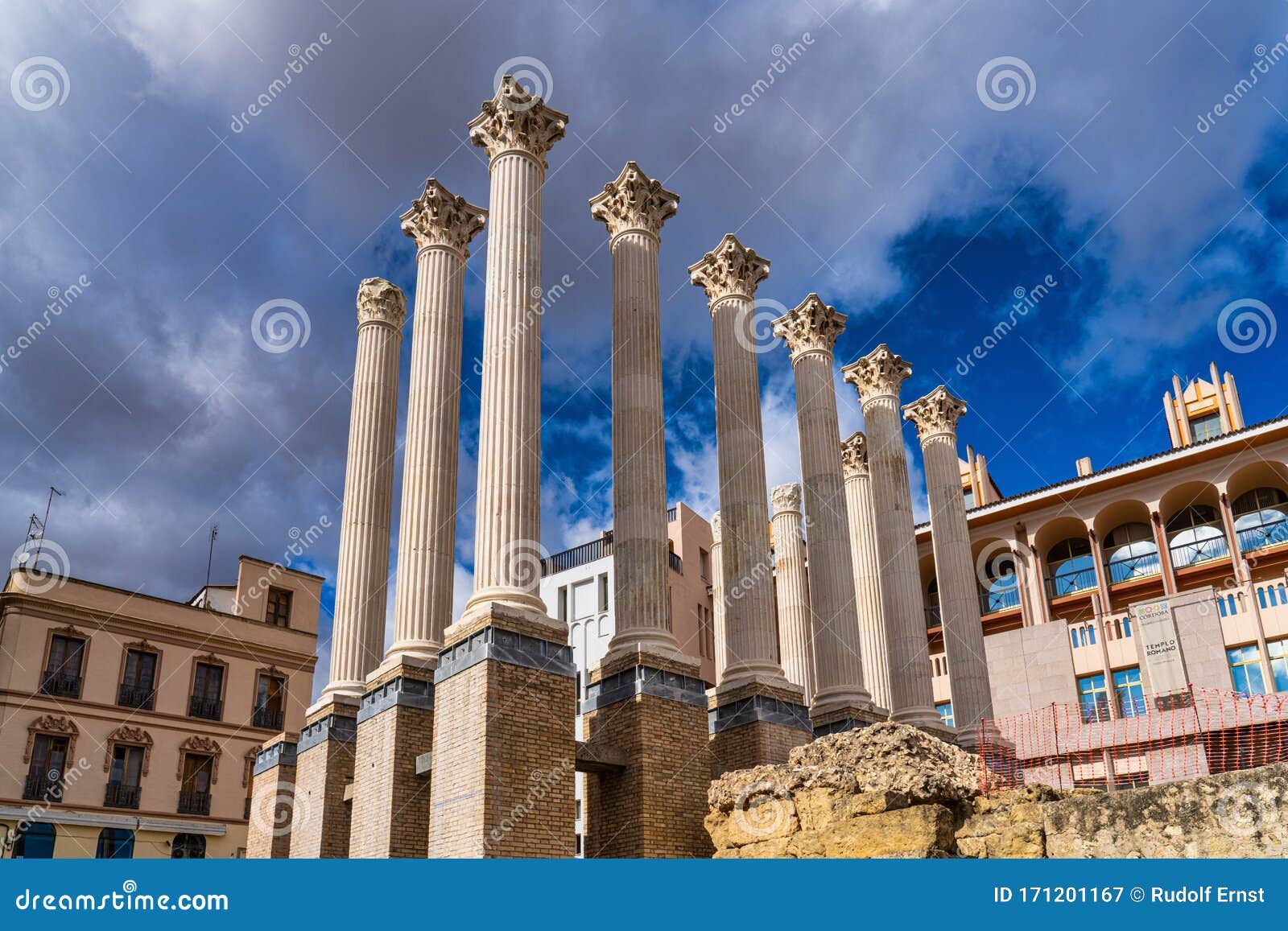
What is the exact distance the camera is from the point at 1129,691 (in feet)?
111

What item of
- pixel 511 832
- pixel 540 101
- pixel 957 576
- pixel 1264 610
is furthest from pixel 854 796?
pixel 1264 610

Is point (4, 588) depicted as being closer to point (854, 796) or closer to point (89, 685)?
point (89, 685)

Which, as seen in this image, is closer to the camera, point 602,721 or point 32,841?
point 602,721

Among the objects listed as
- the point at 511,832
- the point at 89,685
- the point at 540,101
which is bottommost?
the point at 511,832

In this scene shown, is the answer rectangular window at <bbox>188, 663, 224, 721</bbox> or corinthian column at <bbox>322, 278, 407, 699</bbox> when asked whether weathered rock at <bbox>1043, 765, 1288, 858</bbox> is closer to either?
corinthian column at <bbox>322, 278, 407, 699</bbox>

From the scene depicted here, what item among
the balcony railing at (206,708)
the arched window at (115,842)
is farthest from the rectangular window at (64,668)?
the arched window at (115,842)

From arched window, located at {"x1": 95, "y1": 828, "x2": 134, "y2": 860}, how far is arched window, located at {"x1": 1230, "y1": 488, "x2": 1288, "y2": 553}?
40.3 meters

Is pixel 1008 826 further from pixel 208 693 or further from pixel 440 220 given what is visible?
pixel 208 693

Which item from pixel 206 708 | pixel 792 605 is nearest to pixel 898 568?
pixel 792 605

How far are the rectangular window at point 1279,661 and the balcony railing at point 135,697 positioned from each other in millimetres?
36180

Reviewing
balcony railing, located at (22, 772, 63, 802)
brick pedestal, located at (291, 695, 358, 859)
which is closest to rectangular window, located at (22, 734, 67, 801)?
balcony railing, located at (22, 772, 63, 802)

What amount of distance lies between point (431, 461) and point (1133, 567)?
32.3 metres

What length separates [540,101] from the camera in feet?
68.7

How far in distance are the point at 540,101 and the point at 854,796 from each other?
14.8 meters
